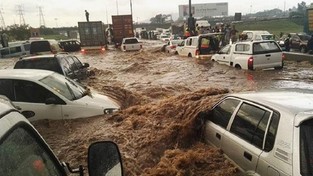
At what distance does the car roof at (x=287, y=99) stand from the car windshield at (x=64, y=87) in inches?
157

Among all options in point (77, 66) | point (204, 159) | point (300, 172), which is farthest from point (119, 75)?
point (300, 172)

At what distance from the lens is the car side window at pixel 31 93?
6.89 m

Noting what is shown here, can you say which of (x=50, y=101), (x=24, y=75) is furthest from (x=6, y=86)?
(x=50, y=101)

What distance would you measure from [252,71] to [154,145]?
9050 millimetres

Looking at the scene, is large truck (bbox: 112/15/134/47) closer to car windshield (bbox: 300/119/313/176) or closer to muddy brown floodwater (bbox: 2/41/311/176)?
muddy brown floodwater (bbox: 2/41/311/176)

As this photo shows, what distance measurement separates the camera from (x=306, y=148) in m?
3.02

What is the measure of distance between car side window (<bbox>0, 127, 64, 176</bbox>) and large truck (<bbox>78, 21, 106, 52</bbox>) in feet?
107

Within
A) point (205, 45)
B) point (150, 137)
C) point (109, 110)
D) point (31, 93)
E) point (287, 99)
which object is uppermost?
point (287, 99)

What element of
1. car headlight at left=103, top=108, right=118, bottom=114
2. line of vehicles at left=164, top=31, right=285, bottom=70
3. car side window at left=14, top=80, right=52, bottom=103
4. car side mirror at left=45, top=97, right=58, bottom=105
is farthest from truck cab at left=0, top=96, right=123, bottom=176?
line of vehicles at left=164, top=31, right=285, bottom=70

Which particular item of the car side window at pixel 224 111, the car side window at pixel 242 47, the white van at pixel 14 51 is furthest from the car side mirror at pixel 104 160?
the white van at pixel 14 51

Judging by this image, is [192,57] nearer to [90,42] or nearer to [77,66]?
[77,66]

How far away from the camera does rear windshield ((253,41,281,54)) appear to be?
13812 millimetres

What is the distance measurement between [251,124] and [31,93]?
4.76 meters

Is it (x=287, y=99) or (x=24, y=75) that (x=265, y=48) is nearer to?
(x=24, y=75)
